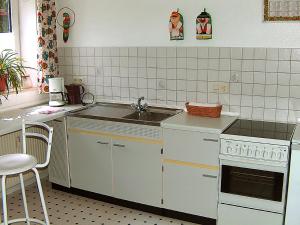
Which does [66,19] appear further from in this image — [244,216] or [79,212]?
[244,216]

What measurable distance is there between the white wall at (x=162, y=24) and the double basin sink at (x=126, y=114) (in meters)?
0.68

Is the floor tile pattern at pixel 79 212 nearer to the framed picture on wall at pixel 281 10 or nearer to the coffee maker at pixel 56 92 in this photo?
the coffee maker at pixel 56 92

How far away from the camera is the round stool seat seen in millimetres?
2627

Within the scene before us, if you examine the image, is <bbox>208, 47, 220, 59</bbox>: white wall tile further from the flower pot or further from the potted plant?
the flower pot

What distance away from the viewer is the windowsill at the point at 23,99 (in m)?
3.95

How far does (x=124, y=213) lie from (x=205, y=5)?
2113 mm

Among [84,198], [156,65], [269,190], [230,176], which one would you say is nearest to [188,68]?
[156,65]

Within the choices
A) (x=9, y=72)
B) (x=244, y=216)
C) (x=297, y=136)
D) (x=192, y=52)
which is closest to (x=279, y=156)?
(x=297, y=136)

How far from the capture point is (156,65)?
3877mm

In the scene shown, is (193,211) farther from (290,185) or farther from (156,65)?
(156,65)

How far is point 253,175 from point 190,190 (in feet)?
1.95

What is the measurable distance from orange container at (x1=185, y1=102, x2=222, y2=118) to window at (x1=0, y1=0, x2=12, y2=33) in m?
2.22

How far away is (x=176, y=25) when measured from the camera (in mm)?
3637

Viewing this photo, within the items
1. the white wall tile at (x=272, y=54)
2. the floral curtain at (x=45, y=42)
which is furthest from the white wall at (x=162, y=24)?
the floral curtain at (x=45, y=42)
